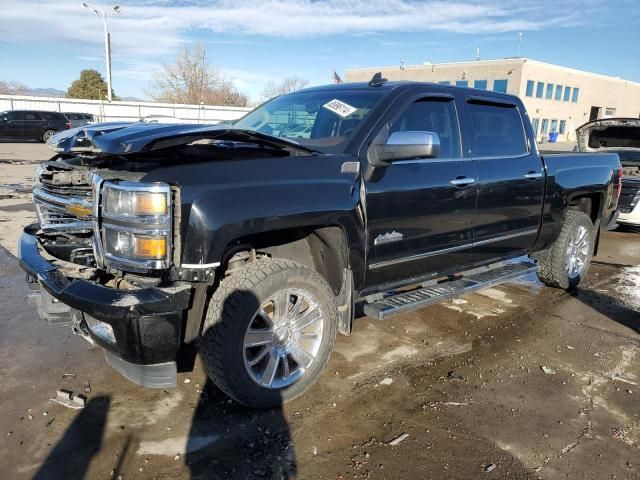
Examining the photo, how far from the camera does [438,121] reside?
4.15 m

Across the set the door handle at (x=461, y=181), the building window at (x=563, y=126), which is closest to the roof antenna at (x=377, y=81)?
the door handle at (x=461, y=181)

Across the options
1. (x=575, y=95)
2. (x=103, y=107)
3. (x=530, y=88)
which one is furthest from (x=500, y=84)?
(x=103, y=107)

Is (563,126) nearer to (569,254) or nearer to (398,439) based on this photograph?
(569,254)

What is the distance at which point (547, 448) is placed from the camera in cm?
296

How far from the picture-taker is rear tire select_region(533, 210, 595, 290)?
5633mm

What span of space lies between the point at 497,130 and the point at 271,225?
2.76 m

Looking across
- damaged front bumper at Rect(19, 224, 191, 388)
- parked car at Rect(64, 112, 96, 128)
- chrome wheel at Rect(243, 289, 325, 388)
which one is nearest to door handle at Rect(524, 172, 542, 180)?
chrome wheel at Rect(243, 289, 325, 388)

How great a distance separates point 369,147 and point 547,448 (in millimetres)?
2101

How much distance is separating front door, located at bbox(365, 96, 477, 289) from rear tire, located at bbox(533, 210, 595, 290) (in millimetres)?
1704

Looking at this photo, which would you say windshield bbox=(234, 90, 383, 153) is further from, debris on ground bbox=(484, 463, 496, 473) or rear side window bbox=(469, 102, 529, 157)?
debris on ground bbox=(484, 463, 496, 473)

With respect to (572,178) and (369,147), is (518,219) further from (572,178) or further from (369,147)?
(369,147)

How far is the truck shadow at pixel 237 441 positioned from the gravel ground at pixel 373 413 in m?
0.01

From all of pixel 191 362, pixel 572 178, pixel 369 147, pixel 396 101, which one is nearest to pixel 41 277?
pixel 191 362

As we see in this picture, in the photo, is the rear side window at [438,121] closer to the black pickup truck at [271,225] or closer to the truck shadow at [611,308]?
the black pickup truck at [271,225]
